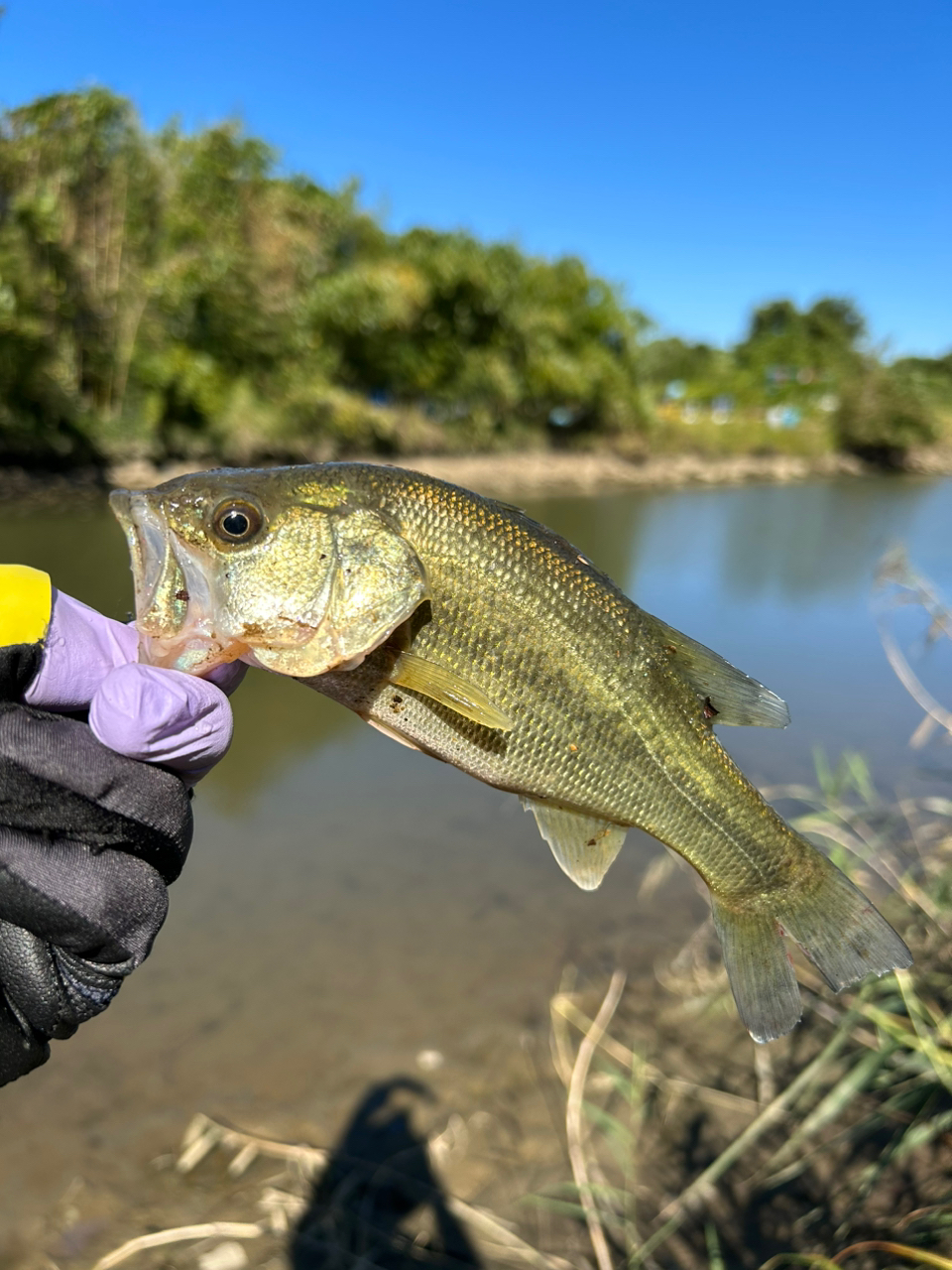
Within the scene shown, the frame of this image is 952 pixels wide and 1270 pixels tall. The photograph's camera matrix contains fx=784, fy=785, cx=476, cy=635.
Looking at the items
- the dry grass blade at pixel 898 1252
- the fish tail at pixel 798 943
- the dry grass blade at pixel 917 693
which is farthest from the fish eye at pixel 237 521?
the dry grass blade at pixel 917 693

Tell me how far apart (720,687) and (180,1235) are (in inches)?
120

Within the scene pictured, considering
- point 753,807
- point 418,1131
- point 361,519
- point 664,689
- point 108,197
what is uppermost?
point 108,197

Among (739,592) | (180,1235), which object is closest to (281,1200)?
(180,1235)

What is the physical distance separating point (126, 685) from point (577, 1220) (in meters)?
3.00

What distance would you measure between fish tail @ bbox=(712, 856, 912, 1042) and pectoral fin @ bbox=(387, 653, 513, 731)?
857 millimetres

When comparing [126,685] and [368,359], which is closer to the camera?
[126,685]

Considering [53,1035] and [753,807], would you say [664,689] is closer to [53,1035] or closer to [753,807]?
[753,807]

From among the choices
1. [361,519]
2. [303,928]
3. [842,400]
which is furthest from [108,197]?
[842,400]

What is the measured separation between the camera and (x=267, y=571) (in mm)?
1937

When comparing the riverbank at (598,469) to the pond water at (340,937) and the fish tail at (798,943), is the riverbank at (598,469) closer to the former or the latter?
the pond water at (340,937)

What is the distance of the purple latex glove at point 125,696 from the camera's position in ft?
5.34

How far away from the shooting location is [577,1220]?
3197mm

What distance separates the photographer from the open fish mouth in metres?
1.79

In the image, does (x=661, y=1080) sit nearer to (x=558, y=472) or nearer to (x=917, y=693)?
(x=917, y=693)
